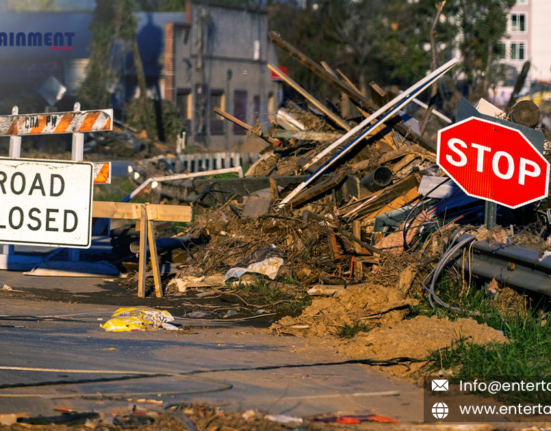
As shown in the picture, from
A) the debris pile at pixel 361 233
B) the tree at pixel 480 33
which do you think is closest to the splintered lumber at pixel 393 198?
the debris pile at pixel 361 233

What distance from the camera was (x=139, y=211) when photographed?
9.91m

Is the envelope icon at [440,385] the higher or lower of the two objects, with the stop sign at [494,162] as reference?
lower

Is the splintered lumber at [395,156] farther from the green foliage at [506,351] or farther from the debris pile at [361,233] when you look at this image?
the green foliage at [506,351]

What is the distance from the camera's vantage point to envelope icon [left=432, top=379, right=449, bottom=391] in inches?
237

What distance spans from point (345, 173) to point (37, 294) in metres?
Result: 4.85

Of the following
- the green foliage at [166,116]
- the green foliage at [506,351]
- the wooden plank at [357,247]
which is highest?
the green foliage at [166,116]

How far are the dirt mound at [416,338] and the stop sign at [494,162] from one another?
1479 millimetres

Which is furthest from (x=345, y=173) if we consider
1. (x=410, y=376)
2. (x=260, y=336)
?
(x=410, y=376)

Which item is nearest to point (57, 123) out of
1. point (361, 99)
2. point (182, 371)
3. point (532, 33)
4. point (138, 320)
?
point (138, 320)

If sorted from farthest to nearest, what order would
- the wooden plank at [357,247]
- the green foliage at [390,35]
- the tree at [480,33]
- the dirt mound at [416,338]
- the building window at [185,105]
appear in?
the green foliage at [390,35], the tree at [480,33], the building window at [185,105], the wooden plank at [357,247], the dirt mound at [416,338]

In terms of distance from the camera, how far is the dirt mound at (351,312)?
7.96 metres

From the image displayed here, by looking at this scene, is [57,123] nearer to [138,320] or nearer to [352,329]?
[138,320]

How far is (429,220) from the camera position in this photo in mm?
10578

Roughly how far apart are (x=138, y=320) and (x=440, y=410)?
3553 mm
